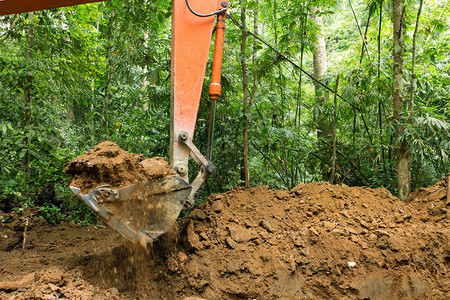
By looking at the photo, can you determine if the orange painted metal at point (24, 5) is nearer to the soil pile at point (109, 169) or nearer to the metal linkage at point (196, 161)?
the soil pile at point (109, 169)

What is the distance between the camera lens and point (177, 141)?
273cm

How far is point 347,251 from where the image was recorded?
2773 mm

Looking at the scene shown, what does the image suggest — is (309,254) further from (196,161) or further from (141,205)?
(141,205)

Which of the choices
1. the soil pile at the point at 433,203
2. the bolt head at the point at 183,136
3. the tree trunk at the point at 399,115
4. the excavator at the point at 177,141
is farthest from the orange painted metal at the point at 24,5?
the soil pile at the point at 433,203

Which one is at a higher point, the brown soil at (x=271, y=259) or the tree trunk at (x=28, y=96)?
the tree trunk at (x=28, y=96)

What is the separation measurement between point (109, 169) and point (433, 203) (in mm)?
2989

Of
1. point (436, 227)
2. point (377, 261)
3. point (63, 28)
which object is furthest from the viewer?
point (63, 28)

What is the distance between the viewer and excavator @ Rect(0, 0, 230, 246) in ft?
7.60

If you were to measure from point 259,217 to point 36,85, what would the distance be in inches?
121

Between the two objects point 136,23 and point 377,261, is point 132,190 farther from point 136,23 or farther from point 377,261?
point 136,23

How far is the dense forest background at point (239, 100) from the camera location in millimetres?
3982

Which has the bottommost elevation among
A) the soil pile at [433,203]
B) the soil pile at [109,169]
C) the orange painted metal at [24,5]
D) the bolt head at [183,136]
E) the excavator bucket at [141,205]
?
the soil pile at [433,203]

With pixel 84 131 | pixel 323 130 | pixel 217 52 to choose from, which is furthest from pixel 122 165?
pixel 84 131

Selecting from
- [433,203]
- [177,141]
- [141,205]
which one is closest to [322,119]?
[433,203]
